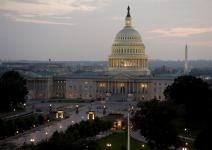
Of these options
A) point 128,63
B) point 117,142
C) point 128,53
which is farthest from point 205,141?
point 128,53

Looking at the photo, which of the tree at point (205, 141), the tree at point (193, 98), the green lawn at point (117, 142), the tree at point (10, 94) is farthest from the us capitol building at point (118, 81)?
the tree at point (205, 141)

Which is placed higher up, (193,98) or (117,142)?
(193,98)

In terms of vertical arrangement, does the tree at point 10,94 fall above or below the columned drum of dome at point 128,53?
below

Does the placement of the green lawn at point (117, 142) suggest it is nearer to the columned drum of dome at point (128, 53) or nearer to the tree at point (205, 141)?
the tree at point (205, 141)

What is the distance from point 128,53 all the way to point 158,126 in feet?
309

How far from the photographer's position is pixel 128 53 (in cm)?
15025

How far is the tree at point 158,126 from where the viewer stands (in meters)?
55.9

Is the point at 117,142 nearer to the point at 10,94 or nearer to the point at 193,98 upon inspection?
the point at 193,98

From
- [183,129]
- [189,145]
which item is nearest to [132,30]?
[183,129]

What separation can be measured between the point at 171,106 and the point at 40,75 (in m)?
88.9

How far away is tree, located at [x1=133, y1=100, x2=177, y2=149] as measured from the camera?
5588 centimetres

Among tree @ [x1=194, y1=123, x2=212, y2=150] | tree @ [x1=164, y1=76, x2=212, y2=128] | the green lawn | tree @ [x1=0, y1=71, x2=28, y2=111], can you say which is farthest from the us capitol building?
tree @ [x1=194, y1=123, x2=212, y2=150]

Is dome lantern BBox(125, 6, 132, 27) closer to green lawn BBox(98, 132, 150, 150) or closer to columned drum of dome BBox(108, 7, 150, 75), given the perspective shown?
columned drum of dome BBox(108, 7, 150, 75)

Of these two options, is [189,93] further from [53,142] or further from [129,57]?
[129,57]
